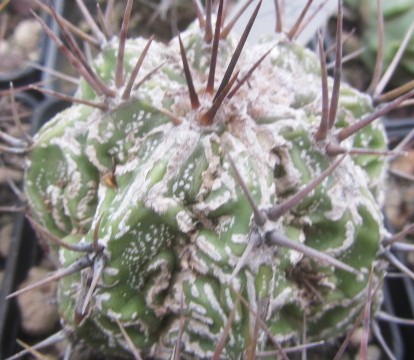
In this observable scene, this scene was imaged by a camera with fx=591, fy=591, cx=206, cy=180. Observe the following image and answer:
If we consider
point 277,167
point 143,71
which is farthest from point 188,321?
point 143,71

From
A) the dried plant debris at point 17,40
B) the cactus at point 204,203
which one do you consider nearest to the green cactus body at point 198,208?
the cactus at point 204,203

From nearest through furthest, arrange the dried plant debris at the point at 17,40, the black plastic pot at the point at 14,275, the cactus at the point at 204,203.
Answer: the cactus at the point at 204,203
the black plastic pot at the point at 14,275
the dried plant debris at the point at 17,40

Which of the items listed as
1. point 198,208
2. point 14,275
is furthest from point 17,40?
point 198,208

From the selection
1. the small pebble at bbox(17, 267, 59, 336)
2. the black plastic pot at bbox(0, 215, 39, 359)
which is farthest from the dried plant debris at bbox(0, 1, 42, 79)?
the small pebble at bbox(17, 267, 59, 336)

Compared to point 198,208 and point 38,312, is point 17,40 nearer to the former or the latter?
point 38,312

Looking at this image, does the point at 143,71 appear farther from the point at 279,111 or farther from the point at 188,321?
the point at 188,321

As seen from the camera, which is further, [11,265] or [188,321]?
[11,265]

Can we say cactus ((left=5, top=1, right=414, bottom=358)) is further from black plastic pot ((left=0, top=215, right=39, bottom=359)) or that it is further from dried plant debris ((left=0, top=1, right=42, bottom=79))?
dried plant debris ((left=0, top=1, right=42, bottom=79))

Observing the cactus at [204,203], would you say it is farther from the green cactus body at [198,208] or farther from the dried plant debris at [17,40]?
the dried plant debris at [17,40]
